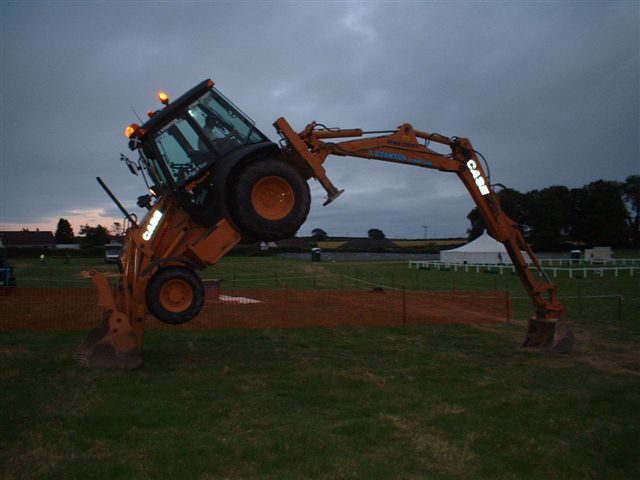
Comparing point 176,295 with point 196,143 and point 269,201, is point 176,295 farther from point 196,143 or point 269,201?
point 196,143

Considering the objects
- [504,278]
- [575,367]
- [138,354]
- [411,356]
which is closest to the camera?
A: [138,354]

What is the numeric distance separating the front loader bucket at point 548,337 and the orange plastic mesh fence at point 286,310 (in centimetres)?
432

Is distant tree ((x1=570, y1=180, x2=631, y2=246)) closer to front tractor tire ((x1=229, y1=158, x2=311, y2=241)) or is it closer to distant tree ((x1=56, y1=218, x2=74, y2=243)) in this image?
front tractor tire ((x1=229, y1=158, x2=311, y2=241))

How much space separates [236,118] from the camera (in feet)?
29.7

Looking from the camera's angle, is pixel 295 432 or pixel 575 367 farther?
pixel 575 367

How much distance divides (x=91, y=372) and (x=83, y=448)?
340cm

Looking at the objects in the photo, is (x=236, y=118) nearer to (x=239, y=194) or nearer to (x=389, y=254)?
(x=239, y=194)

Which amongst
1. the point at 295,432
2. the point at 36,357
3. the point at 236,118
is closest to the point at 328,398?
the point at 295,432

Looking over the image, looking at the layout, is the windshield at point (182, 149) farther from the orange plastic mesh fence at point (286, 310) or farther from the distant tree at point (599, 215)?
the distant tree at point (599, 215)

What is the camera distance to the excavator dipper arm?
9180 mm

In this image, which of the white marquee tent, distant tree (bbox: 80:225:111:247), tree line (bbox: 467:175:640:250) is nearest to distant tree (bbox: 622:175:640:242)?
tree line (bbox: 467:175:640:250)

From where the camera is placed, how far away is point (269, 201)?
8.70 metres

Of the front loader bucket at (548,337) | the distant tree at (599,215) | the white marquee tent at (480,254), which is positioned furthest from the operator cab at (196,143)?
the distant tree at (599,215)

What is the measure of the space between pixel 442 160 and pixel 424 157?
0.43 meters
